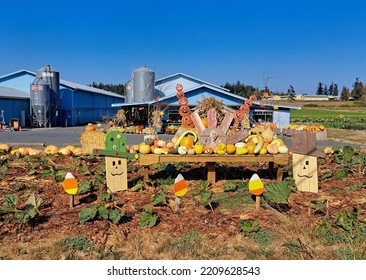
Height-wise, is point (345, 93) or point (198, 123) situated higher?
point (345, 93)

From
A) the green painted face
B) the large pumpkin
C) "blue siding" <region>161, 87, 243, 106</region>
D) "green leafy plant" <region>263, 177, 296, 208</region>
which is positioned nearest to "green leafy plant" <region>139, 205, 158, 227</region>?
"green leafy plant" <region>263, 177, 296, 208</region>

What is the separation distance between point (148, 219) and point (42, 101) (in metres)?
30.3

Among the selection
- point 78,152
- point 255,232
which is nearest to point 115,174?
point 255,232

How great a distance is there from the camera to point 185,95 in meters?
27.2

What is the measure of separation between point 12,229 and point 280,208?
12.1ft

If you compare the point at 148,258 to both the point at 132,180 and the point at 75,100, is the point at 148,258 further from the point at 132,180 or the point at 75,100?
the point at 75,100

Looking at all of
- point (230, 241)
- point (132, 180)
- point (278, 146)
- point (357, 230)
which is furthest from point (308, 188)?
point (132, 180)

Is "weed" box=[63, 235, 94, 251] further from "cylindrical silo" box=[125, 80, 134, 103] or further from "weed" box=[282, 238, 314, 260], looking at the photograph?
"cylindrical silo" box=[125, 80, 134, 103]

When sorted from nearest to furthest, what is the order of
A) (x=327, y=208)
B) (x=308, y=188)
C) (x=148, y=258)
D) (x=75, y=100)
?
(x=148, y=258) → (x=327, y=208) → (x=308, y=188) → (x=75, y=100)

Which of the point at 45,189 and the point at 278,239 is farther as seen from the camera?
the point at 45,189

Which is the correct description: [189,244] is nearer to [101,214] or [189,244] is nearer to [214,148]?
[101,214]

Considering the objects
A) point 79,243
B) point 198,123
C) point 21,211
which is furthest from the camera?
point 198,123

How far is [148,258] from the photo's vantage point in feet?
13.0

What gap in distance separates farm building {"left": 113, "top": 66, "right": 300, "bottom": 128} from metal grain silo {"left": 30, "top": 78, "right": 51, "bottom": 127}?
24.8ft
